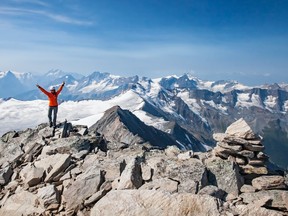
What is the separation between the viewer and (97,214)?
18969 mm

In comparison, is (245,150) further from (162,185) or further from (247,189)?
(162,185)

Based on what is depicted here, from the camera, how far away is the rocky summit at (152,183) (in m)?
18.5

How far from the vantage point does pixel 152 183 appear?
68.7ft

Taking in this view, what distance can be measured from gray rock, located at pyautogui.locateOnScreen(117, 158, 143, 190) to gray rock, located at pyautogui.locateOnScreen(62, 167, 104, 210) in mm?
1835

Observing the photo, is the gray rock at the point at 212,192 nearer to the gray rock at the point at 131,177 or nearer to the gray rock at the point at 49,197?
the gray rock at the point at 131,177

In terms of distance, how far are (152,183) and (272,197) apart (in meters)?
7.03

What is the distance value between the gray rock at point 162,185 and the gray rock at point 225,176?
10.0 ft

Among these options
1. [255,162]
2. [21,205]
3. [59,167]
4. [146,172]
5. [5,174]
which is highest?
[255,162]

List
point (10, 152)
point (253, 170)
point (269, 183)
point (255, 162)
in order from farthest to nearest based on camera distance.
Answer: point (10, 152) → point (255, 162) → point (253, 170) → point (269, 183)

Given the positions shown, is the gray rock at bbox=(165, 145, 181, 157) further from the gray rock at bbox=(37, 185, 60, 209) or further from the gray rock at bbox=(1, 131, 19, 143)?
the gray rock at bbox=(1, 131, 19, 143)

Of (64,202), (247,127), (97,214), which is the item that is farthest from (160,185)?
(247,127)

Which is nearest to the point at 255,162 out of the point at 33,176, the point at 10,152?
the point at 33,176

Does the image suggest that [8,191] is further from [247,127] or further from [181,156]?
[247,127]

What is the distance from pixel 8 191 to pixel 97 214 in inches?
385
